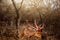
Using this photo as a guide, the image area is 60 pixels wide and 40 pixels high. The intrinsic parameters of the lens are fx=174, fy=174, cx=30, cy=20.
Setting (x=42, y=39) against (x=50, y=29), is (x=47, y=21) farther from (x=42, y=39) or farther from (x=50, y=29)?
(x=42, y=39)

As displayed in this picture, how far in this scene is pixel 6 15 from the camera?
209 inches

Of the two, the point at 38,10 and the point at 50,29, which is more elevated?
the point at 38,10

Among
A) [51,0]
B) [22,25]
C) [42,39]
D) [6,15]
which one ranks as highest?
[51,0]

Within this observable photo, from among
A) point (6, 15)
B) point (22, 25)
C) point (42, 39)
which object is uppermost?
point (6, 15)

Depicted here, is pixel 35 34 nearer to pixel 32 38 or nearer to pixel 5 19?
pixel 32 38

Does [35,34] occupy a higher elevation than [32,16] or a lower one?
lower

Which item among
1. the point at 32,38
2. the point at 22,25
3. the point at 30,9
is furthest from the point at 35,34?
the point at 30,9

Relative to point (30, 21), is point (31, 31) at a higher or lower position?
lower

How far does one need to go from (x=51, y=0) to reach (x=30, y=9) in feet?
2.42

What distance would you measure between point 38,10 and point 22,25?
0.71m

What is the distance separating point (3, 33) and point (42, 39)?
118 centimetres

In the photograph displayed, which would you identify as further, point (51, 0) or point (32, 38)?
point (51, 0)

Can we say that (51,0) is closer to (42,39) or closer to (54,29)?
(54,29)

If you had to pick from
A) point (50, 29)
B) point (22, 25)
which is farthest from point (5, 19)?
point (50, 29)
